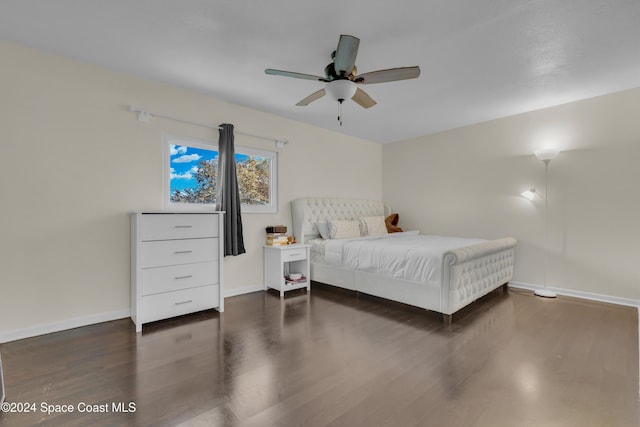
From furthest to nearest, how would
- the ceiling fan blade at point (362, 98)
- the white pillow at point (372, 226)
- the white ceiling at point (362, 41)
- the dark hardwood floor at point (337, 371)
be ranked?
the white pillow at point (372, 226)
the ceiling fan blade at point (362, 98)
the white ceiling at point (362, 41)
the dark hardwood floor at point (337, 371)

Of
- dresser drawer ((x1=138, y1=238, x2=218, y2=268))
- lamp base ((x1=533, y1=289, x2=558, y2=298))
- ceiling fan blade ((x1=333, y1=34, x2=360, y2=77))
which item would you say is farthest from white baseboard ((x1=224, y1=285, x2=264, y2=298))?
lamp base ((x1=533, y1=289, x2=558, y2=298))

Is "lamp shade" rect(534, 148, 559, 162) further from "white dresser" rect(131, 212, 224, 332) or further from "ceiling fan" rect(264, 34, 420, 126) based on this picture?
"white dresser" rect(131, 212, 224, 332)

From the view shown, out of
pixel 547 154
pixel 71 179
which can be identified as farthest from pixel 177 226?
pixel 547 154

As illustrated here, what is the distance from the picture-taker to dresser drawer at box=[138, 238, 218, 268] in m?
2.75

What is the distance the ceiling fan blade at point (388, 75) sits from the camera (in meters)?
2.22

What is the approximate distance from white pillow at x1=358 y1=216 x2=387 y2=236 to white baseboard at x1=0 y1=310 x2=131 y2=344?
3257 millimetres

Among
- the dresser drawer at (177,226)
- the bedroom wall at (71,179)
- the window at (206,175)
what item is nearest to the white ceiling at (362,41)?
the bedroom wall at (71,179)

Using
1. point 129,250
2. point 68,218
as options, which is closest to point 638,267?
point 129,250

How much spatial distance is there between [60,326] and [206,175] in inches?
80.6

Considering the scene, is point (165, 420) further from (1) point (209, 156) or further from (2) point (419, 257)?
(1) point (209, 156)

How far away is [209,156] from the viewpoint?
374cm

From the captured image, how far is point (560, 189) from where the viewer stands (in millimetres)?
3848

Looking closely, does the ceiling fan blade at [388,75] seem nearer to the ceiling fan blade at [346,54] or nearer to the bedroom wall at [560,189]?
the ceiling fan blade at [346,54]

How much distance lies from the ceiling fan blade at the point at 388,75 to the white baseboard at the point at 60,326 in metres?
3.17
